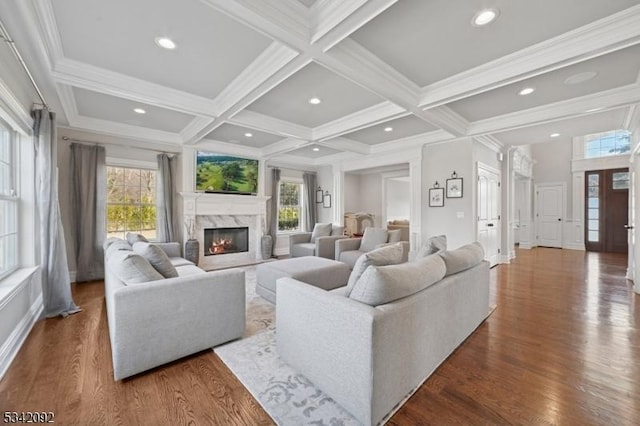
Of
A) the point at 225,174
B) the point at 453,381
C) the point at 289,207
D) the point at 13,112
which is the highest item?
the point at 13,112

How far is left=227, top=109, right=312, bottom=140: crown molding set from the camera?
13.0 feet

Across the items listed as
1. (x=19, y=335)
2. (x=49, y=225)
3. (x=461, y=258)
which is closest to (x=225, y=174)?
(x=49, y=225)

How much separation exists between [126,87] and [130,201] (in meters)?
2.50

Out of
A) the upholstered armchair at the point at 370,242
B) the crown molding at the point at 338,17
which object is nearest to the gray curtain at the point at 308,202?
the upholstered armchair at the point at 370,242

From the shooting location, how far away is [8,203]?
2.74 m

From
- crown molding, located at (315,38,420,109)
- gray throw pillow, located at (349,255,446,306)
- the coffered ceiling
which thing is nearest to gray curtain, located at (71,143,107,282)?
the coffered ceiling

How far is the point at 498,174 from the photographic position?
5930 mm

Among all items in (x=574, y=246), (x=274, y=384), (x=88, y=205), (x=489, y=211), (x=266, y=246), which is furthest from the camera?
(x=574, y=246)

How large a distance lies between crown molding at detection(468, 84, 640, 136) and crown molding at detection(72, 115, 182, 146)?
210 inches

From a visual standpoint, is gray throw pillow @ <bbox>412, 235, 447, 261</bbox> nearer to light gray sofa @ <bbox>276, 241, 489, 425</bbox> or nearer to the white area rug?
light gray sofa @ <bbox>276, 241, 489, 425</bbox>

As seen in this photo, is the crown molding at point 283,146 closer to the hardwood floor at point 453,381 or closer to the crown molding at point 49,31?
the crown molding at point 49,31

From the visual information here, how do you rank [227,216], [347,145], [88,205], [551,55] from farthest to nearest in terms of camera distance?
[227,216]
[347,145]
[88,205]
[551,55]

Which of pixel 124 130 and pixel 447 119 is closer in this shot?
pixel 447 119

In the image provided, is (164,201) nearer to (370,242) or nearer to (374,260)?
(370,242)
